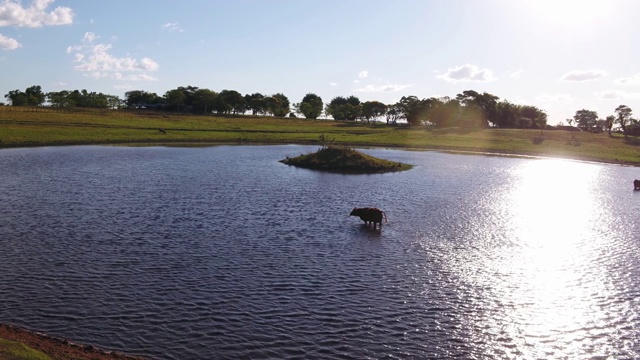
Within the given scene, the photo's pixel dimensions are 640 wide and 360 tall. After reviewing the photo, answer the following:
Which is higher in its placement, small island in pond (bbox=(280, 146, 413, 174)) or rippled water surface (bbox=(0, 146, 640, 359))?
small island in pond (bbox=(280, 146, 413, 174))

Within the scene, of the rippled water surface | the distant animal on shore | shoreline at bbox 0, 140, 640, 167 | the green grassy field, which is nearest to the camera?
the rippled water surface

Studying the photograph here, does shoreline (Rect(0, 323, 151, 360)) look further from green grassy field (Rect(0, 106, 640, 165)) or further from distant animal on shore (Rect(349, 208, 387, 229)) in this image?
green grassy field (Rect(0, 106, 640, 165))

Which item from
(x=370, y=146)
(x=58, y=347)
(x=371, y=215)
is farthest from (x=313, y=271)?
(x=370, y=146)

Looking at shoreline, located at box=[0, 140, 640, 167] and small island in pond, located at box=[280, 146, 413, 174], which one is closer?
small island in pond, located at box=[280, 146, 413, 174]

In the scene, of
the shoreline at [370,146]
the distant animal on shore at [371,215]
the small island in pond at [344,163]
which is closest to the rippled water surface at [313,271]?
the distant animal on shore at [371,215]

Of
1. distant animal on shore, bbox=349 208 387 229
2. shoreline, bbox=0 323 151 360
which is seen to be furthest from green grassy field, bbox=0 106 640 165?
shoreline, bbox=0 323 151 360

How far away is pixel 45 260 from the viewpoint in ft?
99.1

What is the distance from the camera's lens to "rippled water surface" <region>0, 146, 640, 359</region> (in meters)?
22.3

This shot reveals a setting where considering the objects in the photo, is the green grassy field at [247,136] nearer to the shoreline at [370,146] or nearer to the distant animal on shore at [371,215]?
the shoreline at [370,146]

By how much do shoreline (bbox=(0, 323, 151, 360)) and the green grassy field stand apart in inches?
3724

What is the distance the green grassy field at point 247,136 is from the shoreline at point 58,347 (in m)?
94.6

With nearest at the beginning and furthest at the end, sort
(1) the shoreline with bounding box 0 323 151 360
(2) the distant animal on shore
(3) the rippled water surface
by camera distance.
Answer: (1) the shoreline with bounding box 0 323 151 360, (3) the rippled water surface, (2) the distant animal on shore

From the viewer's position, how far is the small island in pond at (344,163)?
84500 mm

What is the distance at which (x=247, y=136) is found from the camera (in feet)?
489
